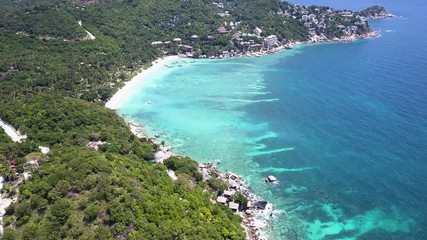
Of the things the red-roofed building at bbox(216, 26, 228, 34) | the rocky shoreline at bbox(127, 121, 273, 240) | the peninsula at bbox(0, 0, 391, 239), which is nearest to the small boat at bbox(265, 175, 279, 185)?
the rocky shoreline at bbox(127, 121, 273, 240)

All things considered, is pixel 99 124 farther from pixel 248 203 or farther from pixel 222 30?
pixel 222 30

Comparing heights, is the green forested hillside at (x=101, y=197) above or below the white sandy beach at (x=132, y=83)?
above

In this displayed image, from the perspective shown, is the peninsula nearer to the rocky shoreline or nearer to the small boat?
the rocky shoreline

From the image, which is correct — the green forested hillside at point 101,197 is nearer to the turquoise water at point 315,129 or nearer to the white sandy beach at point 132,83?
the turquoise water at point 315,129

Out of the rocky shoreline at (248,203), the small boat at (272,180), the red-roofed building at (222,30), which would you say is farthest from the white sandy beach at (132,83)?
the small boat at (272,180)

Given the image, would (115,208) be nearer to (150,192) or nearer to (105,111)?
(150,192)

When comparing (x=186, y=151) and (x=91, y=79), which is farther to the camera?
(x=91, y=79)

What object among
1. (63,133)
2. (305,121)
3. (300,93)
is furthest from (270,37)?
(63,133)
